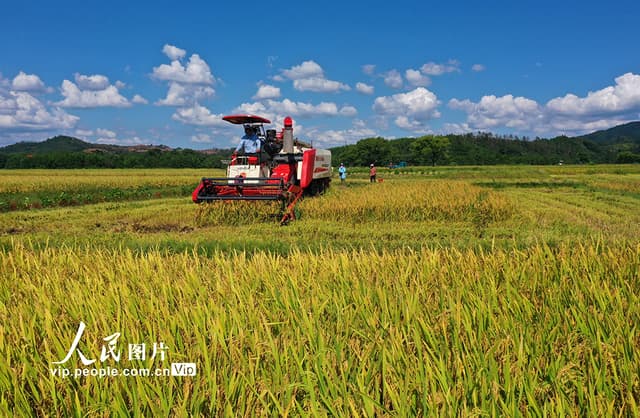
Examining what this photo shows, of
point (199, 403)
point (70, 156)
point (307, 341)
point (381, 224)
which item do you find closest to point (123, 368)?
point (199, 403)

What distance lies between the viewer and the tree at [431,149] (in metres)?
112

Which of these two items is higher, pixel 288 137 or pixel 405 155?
pixel 405 155

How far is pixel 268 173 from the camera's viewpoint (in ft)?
43.2

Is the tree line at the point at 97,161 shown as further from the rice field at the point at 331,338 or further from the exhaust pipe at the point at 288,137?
the rice field at the point at 331,338

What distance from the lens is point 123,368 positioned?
7.47 feet

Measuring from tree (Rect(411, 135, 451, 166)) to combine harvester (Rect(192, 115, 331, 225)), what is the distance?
339 ft

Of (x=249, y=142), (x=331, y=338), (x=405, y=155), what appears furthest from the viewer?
(x=405, y=155)

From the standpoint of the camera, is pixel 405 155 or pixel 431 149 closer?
pixel 431 149

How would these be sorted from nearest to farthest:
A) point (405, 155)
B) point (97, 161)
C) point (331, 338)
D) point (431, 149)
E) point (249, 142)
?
point (331, 338) → point (249, 142) → point (97, 161) → point (431, 149) → point (405, 155)

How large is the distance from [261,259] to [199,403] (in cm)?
253

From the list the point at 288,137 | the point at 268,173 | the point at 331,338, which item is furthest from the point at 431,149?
the point at 331,338

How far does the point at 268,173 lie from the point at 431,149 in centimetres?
10512

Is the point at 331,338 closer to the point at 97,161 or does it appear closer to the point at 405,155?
the point at 97,161

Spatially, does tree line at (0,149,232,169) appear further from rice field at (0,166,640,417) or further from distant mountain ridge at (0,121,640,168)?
rice field at (0,166,640,417)
